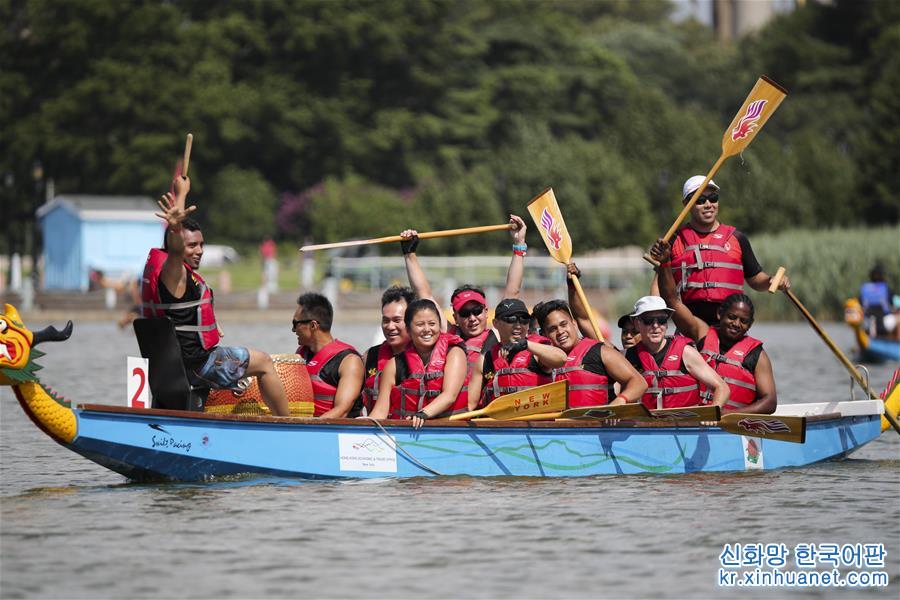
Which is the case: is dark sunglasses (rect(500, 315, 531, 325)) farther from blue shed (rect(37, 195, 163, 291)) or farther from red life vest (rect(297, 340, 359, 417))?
blue shed (rect(37, 195, 163, 291))

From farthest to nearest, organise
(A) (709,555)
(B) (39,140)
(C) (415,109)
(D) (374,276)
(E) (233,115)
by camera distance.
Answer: (C) (415,109)
(E) (233,115)
(B) (39,140)
(D) (374,276)
(A) (709,555)

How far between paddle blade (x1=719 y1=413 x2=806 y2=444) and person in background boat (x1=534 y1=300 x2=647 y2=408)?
0.79 metres

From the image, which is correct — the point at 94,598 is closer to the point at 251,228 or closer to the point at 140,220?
the point at 140,220

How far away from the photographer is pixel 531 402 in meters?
12.8

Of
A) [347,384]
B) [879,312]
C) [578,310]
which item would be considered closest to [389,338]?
[347,384]

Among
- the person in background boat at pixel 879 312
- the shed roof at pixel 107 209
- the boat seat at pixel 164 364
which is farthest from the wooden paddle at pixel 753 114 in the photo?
the shed roof at pixel 107 209

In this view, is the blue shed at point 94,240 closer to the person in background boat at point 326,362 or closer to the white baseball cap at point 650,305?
the person in background boat at point 326,362

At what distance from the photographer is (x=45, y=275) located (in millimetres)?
48844

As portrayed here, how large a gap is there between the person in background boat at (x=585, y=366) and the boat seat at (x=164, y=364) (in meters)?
2.75

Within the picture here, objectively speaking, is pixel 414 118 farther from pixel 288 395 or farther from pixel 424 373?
pixel 424 373

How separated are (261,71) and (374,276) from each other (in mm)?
22286

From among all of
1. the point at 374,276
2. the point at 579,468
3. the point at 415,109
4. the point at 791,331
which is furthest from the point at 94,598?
the point at 415,109

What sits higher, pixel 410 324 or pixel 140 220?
pixel 140 220

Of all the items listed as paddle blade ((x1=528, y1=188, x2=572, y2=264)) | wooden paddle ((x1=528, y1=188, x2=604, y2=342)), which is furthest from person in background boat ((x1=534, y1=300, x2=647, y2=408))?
paddle blade ((x1=528, y1=188, x2=572, y2=264))
